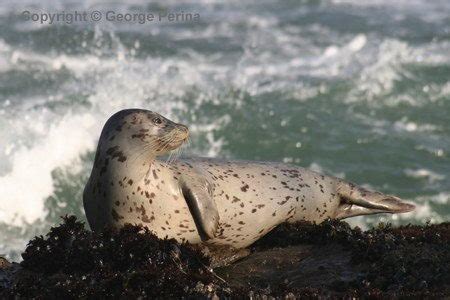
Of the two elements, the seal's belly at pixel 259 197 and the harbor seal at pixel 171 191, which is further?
the seal's belly at pixel 259 197

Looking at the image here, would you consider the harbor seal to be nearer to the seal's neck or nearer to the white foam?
the seal's neck

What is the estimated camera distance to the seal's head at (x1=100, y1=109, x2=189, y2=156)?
6664 millimetres

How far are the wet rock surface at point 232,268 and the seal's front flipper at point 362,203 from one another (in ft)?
4.88

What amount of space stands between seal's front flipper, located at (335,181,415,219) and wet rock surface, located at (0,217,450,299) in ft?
4.88

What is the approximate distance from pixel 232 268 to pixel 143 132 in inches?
43.6

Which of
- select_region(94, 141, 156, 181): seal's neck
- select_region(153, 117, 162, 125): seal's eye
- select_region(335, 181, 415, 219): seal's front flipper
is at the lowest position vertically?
select_region(335, 181, 415, 219): seal's front flipper

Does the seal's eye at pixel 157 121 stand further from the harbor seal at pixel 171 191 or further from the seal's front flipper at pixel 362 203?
the seal's front flipper at pixel 362 203

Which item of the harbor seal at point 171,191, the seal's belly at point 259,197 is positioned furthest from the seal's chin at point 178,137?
the seal's belly at point 259,197

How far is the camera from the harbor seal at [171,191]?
657 cm

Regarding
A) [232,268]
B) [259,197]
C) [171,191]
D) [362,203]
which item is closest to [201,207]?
[171,191]

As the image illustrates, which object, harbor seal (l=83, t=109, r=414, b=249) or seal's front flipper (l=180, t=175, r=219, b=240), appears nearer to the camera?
harbor seal (l=83, t=109, r=414, b=249)

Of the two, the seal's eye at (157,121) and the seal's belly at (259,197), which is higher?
the seal's eye at (157,121)

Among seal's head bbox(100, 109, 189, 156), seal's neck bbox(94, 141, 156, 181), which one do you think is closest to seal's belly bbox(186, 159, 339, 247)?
seal's head bbox(100, 109, 189, 156)

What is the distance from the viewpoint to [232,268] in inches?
259
